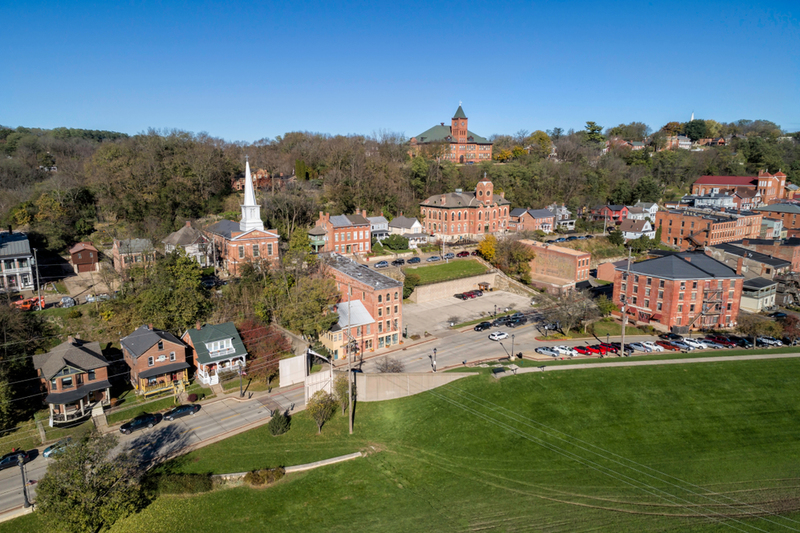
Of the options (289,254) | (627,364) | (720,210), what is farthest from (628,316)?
(720,210)

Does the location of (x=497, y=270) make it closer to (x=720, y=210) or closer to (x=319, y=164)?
(x=319, y=164)

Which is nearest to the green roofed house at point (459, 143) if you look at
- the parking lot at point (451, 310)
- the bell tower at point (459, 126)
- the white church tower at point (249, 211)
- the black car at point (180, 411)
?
the bell tower at point (459, 126)

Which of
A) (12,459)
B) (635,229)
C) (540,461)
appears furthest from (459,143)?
(12,459)

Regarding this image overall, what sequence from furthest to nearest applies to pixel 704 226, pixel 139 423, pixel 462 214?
pixel 704 226
pixel 462 214
pixel 139 423

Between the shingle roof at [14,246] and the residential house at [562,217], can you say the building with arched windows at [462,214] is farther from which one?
the shingle roof at [14,246]

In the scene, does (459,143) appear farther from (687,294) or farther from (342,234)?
(687,294)

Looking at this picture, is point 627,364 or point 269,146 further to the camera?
point 269,146
